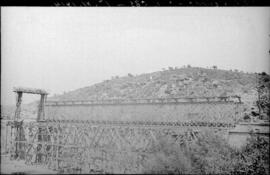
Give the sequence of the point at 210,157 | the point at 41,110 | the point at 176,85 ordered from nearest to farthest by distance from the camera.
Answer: the point at 210,157 → the point at 41,110 → the point at 176,85

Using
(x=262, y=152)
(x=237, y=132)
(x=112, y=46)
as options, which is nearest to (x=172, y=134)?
(x=237, y=132)

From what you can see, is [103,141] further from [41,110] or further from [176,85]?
[176,85]

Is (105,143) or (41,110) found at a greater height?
(41,110)

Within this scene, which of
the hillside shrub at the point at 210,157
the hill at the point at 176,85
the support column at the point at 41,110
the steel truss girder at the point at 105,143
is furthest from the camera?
the hill at the point at 176,85

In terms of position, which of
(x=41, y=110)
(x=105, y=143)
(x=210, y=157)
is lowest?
(x=210, y=157)

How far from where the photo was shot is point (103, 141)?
43.4 feet

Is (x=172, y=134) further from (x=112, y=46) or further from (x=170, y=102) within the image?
(x=170, y=102)

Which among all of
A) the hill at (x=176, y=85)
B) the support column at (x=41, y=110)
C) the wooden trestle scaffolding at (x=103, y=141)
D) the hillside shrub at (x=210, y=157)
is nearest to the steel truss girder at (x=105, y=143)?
the wooden trestle scaffolding at (x=103, y=141)

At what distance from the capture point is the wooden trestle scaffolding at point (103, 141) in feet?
37.2

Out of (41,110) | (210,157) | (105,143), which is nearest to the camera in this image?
(210,157)

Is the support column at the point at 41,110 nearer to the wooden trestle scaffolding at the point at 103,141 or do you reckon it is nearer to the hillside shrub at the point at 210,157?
the wooden trestle scaffolding at the point at 103,141

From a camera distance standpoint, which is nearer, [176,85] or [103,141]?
[103,141]

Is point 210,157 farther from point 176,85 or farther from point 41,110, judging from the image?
point 176,85

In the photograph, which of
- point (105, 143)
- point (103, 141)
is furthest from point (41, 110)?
point (105, 143)
